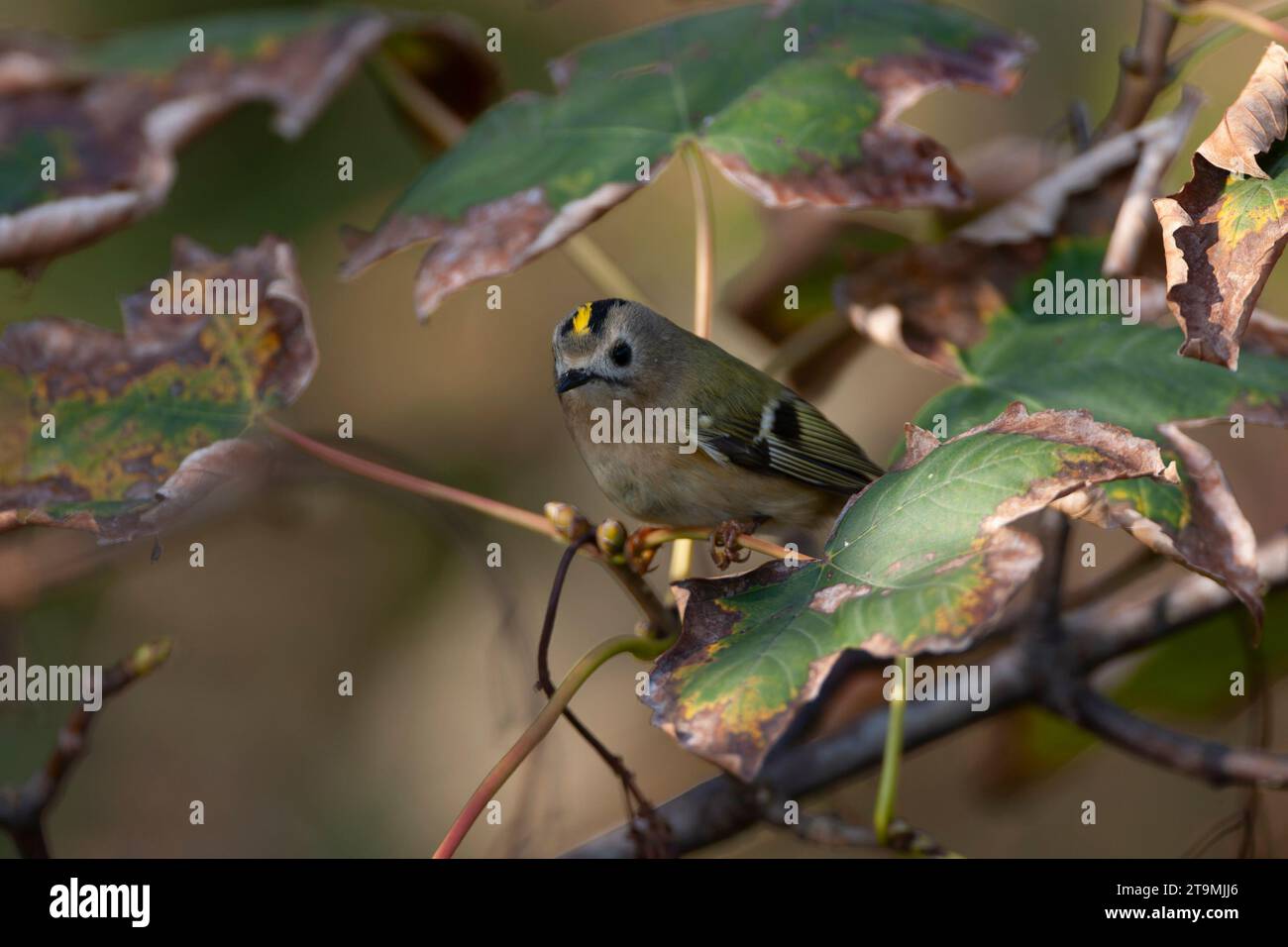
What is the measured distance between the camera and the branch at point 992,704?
145 centimetres

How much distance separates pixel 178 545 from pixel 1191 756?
148 cm

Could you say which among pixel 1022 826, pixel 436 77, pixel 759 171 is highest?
pixel 436 77

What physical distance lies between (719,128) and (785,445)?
552 millimetres

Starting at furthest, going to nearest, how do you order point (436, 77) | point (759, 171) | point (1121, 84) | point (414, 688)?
point (414, 688), point (436, 77), point (1121, 84), point (759, 171)

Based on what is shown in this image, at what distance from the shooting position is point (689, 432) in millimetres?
1741

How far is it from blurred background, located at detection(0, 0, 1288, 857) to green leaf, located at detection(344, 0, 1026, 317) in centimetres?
41

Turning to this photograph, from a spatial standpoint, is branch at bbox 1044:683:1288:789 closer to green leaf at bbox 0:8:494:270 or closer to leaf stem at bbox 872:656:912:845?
leaf stem at bbox 872:656:912:845

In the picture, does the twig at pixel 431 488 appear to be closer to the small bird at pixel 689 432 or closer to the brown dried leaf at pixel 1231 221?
the small bird at pixel 689 432

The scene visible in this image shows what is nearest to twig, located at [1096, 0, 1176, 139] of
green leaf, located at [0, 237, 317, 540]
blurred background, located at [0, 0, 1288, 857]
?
blurred background, located at [0, 0, 1288, 857]

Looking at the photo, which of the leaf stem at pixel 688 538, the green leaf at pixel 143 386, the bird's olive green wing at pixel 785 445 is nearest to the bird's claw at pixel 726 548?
the leaf stem at pixel 688 538

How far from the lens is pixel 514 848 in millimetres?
1423

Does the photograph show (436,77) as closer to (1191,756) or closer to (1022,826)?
(1191,756)
